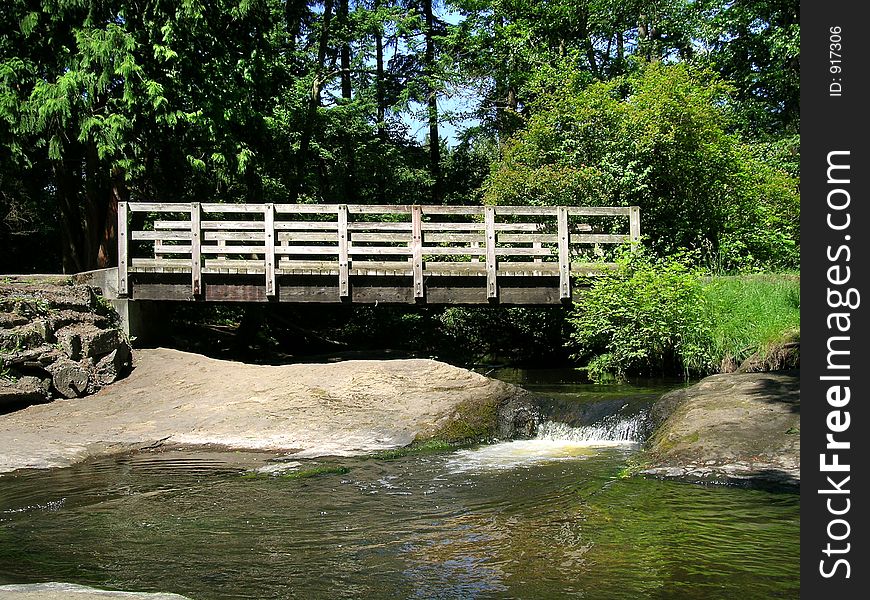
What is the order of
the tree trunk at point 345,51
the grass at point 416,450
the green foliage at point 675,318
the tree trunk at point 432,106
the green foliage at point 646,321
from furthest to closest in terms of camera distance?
the tree trunk at point 432,106
the tree trunk at point 345,51
the green foliage at point 646,321
the green foliage at point 675,318
the grass at point 416,450

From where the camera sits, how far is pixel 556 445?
11.1m

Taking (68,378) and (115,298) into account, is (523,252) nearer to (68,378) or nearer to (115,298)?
(115,298)

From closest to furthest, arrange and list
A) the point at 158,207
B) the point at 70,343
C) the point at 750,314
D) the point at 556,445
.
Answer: the point at 556,445 → the point at 70,343 → the point at 750,314 → the point at 158,207

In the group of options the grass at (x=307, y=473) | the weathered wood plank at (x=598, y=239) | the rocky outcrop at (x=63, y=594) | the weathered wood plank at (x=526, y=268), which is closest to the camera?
the rocky outcrop at (x=63, y=594)

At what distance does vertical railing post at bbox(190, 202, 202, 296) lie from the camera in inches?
632

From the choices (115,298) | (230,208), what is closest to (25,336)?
(115,298)

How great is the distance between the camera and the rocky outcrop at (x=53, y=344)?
41.6 feet

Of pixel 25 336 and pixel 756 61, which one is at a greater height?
pixel 756 61

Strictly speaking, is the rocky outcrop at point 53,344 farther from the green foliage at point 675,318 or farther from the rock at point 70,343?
the green foliage at point 675,318

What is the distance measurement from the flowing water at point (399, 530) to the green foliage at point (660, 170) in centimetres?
1087

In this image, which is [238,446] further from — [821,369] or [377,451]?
[821,369]

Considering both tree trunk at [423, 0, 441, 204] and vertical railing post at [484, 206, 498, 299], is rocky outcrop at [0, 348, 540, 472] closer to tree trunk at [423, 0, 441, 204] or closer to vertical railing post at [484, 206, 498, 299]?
vertical railing post at [484, 206, 498, 299]

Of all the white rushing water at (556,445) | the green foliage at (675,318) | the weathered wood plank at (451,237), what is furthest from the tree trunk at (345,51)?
the white rushing water at (556,445)

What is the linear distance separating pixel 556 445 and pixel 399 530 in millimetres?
4606
